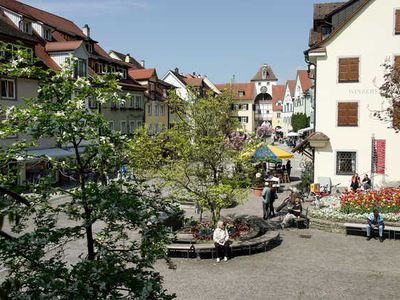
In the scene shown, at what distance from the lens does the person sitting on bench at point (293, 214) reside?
1803cm

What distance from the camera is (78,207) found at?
579 cm

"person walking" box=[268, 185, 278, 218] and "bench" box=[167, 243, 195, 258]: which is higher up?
"person walking" box=[268, 185, 278, 218]

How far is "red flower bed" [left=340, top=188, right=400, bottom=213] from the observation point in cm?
1767

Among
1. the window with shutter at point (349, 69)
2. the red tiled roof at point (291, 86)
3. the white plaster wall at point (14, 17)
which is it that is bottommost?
the window with shutter at point (349, 69)

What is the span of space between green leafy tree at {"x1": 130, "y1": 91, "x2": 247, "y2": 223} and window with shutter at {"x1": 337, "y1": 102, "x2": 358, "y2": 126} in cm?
1201

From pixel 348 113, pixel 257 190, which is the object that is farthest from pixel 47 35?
pixel 348 113

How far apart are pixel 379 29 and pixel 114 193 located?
78.4 feet

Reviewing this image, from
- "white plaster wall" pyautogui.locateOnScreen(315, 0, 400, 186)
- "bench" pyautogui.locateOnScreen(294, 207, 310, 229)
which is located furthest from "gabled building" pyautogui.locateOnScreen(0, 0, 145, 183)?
"white plaster wall" pyautogui.locateOnScreen(315, 0, 400, 186)

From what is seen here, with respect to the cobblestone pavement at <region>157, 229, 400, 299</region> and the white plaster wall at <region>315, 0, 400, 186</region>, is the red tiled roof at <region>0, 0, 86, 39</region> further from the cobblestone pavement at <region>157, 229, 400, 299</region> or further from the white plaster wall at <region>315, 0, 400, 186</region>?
the cobblestone pavement at <region>157, 229, 400, 299</region>

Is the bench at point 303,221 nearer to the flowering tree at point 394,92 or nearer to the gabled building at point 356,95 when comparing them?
the flowering tree at point 394,92

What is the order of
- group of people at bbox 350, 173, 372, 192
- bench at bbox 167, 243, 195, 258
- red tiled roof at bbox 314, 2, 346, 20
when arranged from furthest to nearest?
red tiled roof at bbox 314, 2, 346, 20 < group of people at bbox 350, 173, 372, 192 < bench at bbox 167, 243, 195, 258

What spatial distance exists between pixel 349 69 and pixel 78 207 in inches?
922

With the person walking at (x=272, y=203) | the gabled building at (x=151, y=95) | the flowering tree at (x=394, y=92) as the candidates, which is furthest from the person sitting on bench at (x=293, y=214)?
the gabled building at (x=151, y=95)

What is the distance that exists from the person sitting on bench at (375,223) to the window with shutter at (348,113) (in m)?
11.2
